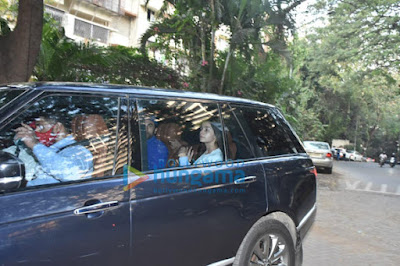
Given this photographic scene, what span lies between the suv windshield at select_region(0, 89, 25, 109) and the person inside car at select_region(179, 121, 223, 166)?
3.76 ft

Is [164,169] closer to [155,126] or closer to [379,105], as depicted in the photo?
[155,126]

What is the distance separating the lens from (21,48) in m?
5.10

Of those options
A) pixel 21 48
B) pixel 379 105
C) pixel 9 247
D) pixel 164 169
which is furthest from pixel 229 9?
pixel 379 105

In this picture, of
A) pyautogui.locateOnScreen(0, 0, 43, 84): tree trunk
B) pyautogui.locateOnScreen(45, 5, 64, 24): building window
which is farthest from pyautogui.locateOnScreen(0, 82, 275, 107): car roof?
pyautogui.locateOnScreen(45, 5, 64, 24): building window

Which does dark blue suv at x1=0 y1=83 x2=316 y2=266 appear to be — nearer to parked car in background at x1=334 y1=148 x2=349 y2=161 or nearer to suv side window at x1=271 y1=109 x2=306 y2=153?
suv side window at x1=271 y1=109 x2=306 y2=153

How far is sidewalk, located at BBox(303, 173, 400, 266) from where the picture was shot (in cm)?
444

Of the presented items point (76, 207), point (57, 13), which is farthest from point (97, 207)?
point (57, 13)

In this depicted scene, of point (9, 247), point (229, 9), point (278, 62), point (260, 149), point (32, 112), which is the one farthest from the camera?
point (278, 62)

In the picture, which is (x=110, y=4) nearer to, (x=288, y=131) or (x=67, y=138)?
(x=288, y=131)

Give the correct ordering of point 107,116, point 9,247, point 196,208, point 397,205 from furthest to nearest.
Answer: point 397,205
point 196,208
point 107,116
point 9,247

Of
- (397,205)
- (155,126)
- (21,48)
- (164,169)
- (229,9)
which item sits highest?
(229,9)

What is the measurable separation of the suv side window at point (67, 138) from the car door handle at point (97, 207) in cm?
18

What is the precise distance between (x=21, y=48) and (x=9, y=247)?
4.11 m

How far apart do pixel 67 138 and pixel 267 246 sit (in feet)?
5.84
